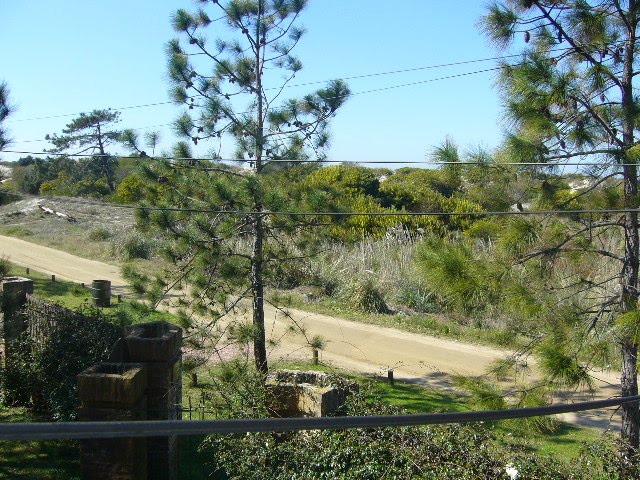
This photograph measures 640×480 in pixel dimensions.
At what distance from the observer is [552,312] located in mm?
6547

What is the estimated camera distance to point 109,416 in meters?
5.06

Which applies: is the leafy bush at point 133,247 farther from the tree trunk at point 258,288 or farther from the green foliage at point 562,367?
the green foliage at point 562,367

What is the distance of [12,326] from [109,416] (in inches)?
132

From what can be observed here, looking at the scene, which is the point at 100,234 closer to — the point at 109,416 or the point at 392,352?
the point at 392,352

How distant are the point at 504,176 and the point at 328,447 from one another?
309 cm

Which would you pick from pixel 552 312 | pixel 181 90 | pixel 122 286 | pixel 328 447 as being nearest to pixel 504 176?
pixel 552 312

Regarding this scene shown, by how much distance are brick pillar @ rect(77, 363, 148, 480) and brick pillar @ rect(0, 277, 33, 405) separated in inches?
107

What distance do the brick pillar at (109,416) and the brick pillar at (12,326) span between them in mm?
2720

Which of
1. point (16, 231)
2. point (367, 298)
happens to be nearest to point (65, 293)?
point (367, 298)

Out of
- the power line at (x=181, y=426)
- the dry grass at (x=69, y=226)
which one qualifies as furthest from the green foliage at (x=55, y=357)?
the dry grass at (x=69, y=226)

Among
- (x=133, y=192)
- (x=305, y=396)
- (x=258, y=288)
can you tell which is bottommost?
(x=305, y=396)

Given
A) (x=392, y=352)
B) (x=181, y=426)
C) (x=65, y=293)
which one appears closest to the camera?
(x=181, y=426)

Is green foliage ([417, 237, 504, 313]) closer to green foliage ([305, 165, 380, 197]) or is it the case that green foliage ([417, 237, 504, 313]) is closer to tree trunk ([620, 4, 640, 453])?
tree trunk ([620, 4, 640, 453])

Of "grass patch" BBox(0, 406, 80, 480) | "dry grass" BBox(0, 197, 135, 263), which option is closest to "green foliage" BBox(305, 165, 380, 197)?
"dry grass" BBox(0, 197, 135, 263)
